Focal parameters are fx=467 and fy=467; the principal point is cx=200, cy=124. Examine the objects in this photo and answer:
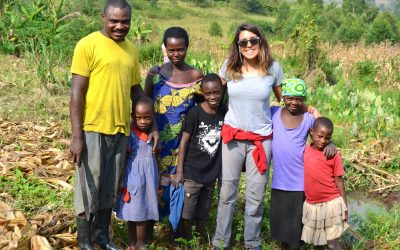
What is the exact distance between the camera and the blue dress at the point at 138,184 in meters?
3.09

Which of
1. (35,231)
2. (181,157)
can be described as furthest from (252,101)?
(35,231)

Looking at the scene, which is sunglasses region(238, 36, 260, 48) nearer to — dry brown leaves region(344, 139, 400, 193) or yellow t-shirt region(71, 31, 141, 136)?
yellow t-shirt region(71, 31, 141, 136)

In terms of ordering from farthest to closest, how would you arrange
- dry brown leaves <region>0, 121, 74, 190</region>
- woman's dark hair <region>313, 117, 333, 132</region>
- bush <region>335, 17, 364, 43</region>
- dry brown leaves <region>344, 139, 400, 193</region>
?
bush <region>335, 17, 364, 43</region>, dry brown leaves <region>344, 139, 400, 193</region>, dry brown leaves <region>0, 121, 74, 190</region>, woman's dark hair <region>313, 117, 333, 132</region>

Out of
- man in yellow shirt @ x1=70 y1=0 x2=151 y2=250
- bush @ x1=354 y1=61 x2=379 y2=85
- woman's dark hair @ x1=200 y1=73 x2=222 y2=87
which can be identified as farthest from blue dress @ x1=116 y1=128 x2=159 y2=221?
bush @ x1=354 y1=61 x2=379 y2=85

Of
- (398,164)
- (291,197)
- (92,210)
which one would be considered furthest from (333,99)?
(92,210)

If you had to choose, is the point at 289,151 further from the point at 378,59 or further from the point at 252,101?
the point at 378,59

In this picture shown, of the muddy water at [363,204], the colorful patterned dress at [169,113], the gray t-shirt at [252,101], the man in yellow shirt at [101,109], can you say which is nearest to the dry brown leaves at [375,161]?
the muddy water at [363,204]

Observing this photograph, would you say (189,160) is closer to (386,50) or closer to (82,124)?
(82,124)

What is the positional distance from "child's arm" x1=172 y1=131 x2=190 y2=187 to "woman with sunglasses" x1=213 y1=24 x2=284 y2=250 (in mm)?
253

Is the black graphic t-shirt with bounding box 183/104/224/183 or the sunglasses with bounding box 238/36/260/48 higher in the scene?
the sunglasses with bounding box 238/36/260/48

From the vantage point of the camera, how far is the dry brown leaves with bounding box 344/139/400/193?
17.1 feet

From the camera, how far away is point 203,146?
10.6 feet

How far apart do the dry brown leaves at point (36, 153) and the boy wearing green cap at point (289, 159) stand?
1910 mm

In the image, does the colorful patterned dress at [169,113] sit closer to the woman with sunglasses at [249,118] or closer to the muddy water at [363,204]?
the woman with sunglasses at [249,118]
